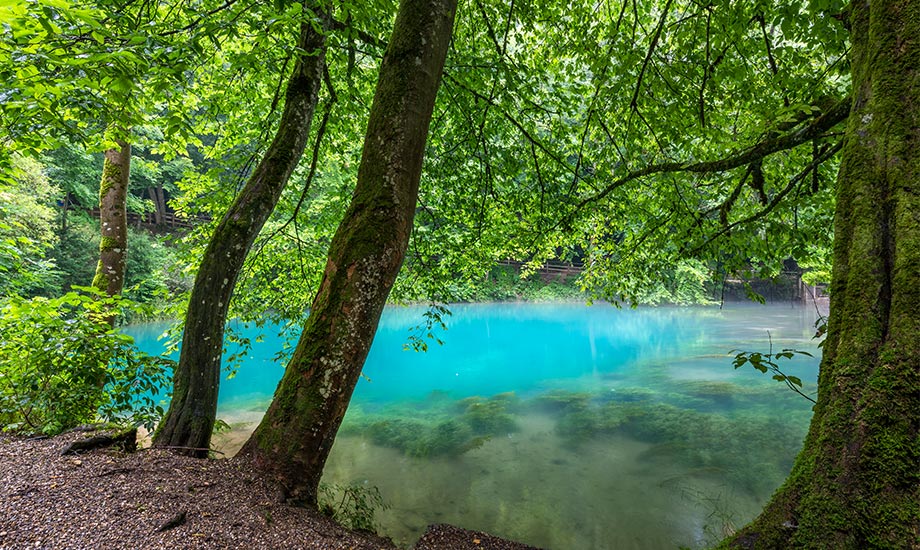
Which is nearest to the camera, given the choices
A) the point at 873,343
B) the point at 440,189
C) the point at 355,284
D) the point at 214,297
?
the point at 873,343

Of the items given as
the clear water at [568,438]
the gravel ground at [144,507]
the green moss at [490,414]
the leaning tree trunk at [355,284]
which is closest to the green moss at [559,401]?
the clear water at [568,438]

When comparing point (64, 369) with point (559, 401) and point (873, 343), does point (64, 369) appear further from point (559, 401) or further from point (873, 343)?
point (559, 401)

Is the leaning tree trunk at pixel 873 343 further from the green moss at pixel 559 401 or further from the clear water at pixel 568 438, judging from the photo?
the green moss at pixel 559 401

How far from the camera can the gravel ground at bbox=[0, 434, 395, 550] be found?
164 centimetres

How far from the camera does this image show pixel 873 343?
125 cm

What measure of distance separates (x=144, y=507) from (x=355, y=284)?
1.37 metres

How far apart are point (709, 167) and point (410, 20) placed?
265cm

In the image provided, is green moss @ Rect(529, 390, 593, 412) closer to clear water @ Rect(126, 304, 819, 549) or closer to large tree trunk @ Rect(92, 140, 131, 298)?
clear water @ Rect(126, 304, 819, 549)

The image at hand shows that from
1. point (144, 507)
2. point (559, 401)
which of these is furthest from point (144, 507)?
point (559, 401)

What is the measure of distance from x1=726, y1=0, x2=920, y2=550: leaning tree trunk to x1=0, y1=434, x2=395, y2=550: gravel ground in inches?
74.0

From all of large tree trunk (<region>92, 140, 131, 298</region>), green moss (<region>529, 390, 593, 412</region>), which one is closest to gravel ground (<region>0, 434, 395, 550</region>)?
large tree trunk (<region>92, 140, 131, 298</region>)

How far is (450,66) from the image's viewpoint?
3994mm

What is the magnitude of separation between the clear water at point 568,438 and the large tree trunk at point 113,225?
11.1 feet

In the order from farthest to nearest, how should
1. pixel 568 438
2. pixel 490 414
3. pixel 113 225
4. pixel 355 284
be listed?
pixel 490 414, pixel 568 438, pixel 113 225, pixel 355 284
